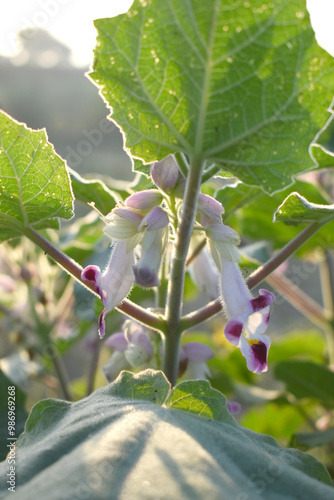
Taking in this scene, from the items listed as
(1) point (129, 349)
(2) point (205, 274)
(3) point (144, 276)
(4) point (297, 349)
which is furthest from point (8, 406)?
(4) point (297, 349)

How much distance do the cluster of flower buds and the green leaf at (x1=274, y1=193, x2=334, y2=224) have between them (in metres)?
0.11

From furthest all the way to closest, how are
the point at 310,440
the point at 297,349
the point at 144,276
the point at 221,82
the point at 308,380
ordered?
the point at 297,349 < the point at 308,380 < the point at 310,440 < the point at 144,276 < the point at 221,82

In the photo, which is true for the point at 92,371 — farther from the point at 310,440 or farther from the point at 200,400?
the point at 200,400

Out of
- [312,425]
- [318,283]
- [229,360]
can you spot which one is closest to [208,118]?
[312,425]

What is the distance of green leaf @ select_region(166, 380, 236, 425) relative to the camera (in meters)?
0.84

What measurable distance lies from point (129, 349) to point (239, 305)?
12.6 inches

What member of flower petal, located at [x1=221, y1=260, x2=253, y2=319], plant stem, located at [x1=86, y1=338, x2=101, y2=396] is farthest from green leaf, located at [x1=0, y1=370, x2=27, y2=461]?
flower petal, located at [x1=221, y1=260, x2=253, y2=319]

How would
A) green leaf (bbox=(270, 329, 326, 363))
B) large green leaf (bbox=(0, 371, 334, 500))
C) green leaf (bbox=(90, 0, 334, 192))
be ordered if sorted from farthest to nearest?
1. green leaf (bbox=(270, 329, 326, 363))
2. green leaf (bbox=(90, 0, 334, 192))
3. large green leaf (bbox=(0, 371, 334, 500))

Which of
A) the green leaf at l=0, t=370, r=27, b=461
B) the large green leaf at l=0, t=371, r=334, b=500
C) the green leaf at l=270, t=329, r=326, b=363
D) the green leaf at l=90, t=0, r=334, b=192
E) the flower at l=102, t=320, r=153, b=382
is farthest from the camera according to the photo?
the green leaf at l=270, t=329, r=326, b=363

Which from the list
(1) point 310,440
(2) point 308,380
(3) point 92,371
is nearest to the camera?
(1) point 310,440

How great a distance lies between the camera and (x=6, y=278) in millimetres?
2227

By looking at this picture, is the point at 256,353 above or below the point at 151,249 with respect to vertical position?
below

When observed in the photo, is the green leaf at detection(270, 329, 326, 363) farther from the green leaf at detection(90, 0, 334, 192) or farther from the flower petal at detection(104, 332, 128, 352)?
the green leaf at detection(90, 0, 334, 192)

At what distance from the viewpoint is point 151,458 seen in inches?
25.4
